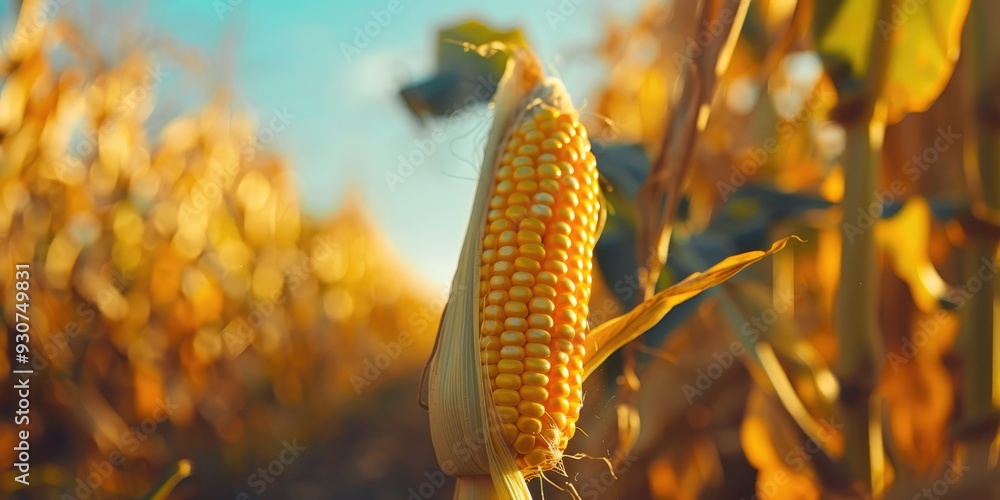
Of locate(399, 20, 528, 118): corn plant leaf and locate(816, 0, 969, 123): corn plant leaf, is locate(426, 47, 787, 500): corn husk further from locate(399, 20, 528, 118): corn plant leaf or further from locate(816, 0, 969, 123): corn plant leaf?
locate(816, 0, 969, 123): corn plant leaf

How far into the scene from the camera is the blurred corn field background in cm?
190

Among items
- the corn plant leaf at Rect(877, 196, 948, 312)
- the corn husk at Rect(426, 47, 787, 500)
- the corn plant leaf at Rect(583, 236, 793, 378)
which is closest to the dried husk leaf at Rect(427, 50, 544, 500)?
the corn husk at Rect(426, 47, 787, 500)

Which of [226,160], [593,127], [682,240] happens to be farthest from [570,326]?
[226,160]

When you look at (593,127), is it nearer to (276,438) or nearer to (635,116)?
(635,116)

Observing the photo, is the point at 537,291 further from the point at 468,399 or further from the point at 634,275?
the point at 634,275

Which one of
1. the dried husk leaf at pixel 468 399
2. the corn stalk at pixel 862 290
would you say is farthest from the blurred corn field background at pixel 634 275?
the dried husk leaf at pixel 468 399

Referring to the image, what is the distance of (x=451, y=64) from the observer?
1973 mm

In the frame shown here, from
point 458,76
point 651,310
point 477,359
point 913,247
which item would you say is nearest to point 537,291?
point 477,359

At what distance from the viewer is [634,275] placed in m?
2.14

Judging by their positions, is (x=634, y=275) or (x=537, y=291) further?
(x=634, y=275)

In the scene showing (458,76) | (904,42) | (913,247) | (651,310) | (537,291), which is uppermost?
→ (458,76)

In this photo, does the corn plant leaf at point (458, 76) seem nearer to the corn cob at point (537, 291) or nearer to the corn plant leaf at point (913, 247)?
the corn cob at point (537, 291)

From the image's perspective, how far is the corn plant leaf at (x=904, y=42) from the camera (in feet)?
6.44

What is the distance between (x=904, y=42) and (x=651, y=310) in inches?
60.4
